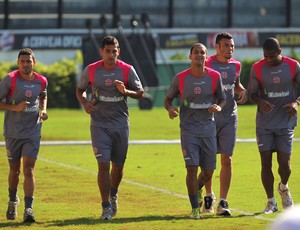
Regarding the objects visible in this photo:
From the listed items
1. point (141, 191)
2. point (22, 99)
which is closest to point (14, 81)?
point (22, 99)

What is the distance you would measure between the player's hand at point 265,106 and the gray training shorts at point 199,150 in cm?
77

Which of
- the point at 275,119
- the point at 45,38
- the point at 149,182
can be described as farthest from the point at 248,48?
the point at 275,119

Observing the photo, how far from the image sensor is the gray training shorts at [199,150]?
13.5 m

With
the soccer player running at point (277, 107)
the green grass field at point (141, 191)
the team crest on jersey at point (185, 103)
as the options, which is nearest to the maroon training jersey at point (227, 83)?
the soccer player running at point (277, 107)

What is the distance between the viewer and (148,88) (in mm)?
45312

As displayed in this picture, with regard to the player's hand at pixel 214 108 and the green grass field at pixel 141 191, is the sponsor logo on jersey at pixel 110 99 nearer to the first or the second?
the player's hand at pixel 214 108

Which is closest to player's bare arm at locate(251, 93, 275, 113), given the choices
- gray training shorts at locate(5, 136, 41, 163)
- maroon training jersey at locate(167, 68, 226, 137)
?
maroon training jersey at locate(167, 68, 226, 137)

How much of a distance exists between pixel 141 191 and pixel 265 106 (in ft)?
11.8

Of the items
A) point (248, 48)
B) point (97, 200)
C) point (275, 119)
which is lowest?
point (248, 48)

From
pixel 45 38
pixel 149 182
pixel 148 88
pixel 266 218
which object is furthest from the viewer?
pixel 45 38

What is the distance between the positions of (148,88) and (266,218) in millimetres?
32042

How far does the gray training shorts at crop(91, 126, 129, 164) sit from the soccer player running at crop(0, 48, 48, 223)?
2.14ft

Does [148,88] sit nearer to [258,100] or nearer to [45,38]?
[45,38]

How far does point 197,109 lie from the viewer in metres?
13.6
